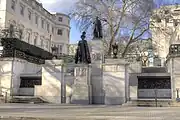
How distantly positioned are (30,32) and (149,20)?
26.3 meters

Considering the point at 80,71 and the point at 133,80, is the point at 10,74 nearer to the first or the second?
the point at 80,71

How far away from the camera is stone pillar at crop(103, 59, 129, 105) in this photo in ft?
64.3

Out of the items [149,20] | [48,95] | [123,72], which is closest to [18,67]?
[48,95]

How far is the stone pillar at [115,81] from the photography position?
64.3 feet

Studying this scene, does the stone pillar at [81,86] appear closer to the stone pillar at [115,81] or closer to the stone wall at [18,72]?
the stone pillar at [115,81]

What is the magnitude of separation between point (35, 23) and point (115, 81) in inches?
1499

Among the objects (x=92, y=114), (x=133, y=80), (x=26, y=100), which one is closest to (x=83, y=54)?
(x=26, y=100)

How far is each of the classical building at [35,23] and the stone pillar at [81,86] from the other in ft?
76.2

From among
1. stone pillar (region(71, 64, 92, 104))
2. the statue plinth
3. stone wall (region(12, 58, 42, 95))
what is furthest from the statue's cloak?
stone wall (region(12, 58, 42, 95))

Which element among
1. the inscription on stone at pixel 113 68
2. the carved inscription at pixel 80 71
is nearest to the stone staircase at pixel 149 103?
the inscription on stone at pixel 113 68

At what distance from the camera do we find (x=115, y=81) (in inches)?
779

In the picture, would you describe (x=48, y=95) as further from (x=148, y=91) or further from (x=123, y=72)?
(x=148, y=91)

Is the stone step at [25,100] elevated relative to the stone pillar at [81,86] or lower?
lower

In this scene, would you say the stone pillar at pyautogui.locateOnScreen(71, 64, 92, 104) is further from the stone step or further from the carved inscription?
the stone step
